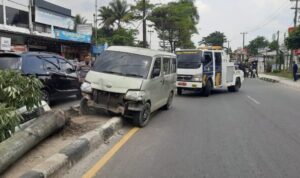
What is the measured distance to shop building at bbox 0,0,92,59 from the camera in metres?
30.2

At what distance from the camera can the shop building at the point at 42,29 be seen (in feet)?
99.0

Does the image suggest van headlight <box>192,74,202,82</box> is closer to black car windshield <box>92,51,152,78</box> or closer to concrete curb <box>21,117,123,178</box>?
black car windshield <box>92,51,152,78</box>

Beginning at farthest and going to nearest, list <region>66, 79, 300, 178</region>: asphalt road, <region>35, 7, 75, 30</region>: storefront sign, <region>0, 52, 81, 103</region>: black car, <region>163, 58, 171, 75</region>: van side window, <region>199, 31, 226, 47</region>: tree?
1. <region>199, 31, 226, 47</region>: tree
2. <region>35, 7, 75, 30</region>: storefront sign
3. <region>163, 58, 171, 75</region>: van side window
4. <region>0, 52, 81, 103</region>: black car
5. <region>66, 79, 300, 178</region>: asphalt road

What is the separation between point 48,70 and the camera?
12.8m

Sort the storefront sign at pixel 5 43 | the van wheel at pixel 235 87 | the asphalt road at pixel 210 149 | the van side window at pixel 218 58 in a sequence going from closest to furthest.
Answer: the asphalt road at pixel 210 149, the van side window at pixel 218 58, the van wheel at pixel 235 87, the storefront sign at pixel 5 43

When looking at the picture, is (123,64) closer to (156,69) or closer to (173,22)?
(156,69)

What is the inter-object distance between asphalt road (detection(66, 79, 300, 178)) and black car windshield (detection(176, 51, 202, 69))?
21.9 feet

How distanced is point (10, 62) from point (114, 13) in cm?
6075

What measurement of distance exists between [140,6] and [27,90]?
43.9 meters

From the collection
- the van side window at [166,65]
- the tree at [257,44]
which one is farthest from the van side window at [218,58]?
the tree at [257,44]

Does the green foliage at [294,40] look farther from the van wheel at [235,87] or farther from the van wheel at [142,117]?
the van wheel at [142,117]

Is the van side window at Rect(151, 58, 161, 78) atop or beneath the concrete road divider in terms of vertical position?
atop

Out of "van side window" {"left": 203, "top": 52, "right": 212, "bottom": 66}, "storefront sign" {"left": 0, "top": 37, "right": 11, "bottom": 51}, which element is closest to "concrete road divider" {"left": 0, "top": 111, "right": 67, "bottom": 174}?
"van side window" {"left": 203, "top": 52, "right": 212, "bottom": 66}

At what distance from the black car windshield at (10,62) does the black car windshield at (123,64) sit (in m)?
2.53
